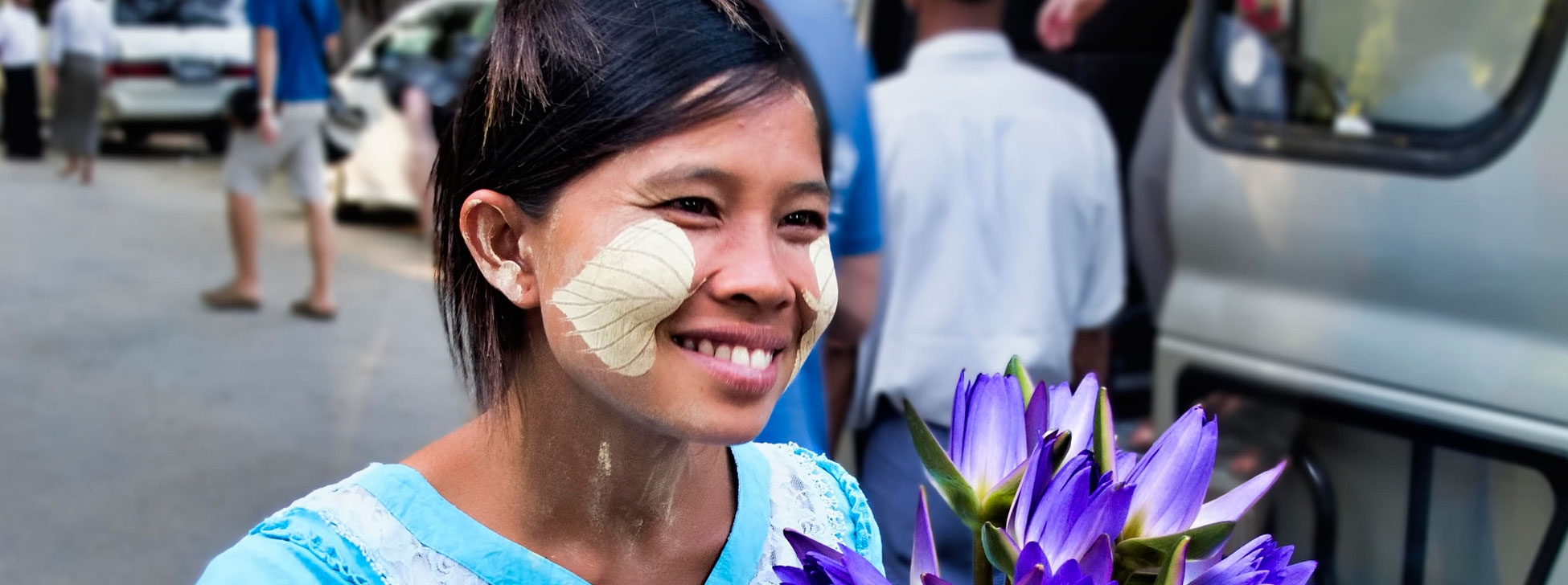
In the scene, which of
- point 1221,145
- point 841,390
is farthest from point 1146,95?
point 841,390

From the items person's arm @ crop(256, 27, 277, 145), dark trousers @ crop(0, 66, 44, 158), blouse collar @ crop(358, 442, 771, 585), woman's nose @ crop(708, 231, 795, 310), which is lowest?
dark trousers @ crop(0, 66, 44, 158)

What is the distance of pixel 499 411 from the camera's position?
1.26 metres

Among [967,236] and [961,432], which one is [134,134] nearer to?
[967,236]

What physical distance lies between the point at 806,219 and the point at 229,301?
22.6 ft

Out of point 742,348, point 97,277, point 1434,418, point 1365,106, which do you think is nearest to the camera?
point 742,348

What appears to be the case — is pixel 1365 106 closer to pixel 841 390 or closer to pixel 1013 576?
pixel 841 390

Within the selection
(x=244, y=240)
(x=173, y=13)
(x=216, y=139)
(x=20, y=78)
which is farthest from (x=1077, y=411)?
(x=216, y=139)

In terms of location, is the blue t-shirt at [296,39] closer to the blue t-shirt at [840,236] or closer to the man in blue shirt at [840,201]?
the man in blue shirt at [840,201]

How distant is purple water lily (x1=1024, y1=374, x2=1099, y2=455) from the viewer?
973 mm

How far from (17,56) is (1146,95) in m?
11.6

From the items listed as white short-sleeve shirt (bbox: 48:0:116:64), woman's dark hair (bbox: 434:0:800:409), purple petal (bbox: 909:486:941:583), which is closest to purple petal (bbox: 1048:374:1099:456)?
purple petal (bbox: 909:486:941:583)

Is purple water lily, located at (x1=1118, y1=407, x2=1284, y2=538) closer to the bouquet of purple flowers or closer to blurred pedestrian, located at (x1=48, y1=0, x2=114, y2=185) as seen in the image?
the bouquet of purple flowers

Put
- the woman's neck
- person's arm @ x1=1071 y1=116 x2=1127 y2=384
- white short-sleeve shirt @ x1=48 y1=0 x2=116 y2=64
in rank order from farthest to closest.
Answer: white short-sleeve shirt @ x1=48 y1=0 x2=116 y2=64
person's arm @ x1=1071 y1=116 x2=1127 y2=384
the woman's neck

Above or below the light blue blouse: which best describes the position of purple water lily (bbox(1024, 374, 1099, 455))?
above
